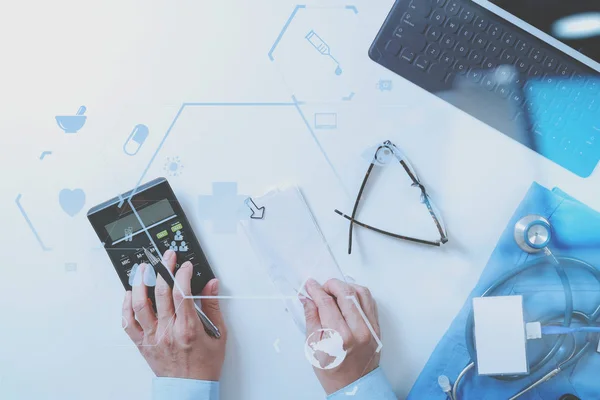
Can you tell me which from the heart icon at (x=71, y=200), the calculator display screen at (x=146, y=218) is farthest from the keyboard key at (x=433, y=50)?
the heart icon at (x=71, y=200)

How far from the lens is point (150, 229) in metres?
0.79

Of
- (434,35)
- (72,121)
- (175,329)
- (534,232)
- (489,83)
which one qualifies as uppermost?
(72,121)

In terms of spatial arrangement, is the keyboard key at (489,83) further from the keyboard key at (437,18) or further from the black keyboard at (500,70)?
the keyboard key at (437,18)

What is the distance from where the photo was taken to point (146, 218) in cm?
79

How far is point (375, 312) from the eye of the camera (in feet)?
2.60

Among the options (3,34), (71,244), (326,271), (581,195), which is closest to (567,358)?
(581,195)

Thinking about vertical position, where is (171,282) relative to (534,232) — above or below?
above

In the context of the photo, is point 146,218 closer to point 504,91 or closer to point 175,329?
point 175,329

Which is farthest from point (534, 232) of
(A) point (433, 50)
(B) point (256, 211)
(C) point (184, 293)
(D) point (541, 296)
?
(C) point (184, 293)

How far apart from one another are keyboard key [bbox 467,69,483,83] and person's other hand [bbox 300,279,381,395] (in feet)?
1.16

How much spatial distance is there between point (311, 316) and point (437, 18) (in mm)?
484

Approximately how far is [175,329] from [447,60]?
569 millimetres

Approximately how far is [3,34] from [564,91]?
0.86 meters

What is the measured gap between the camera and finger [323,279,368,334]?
77 cm
